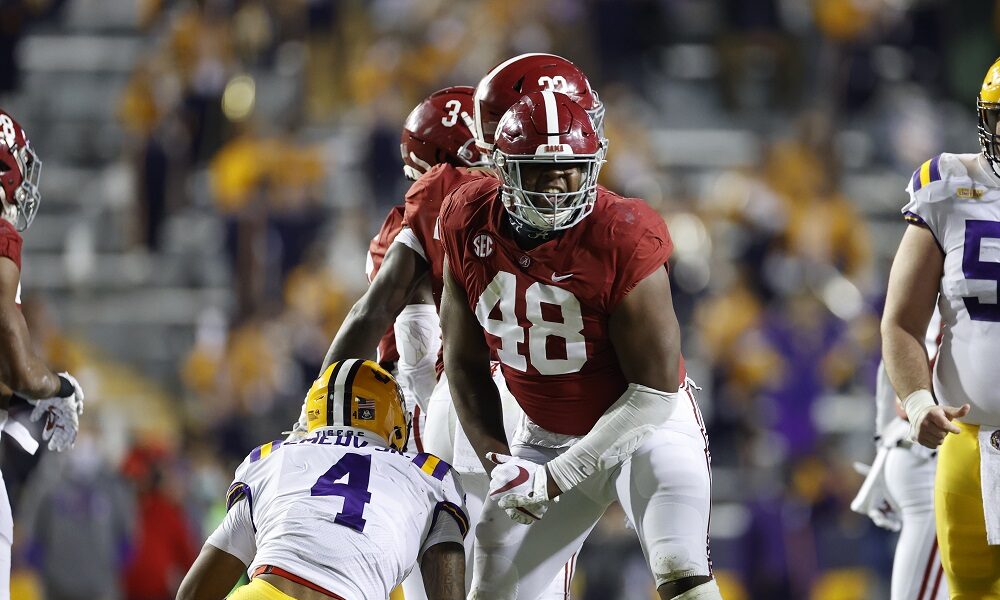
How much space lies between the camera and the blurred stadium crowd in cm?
797

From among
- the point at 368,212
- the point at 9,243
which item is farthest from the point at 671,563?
the point at 368,212

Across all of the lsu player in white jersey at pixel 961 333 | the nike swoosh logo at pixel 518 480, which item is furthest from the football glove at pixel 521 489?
the lsu player in white jersey at pixel 961 333

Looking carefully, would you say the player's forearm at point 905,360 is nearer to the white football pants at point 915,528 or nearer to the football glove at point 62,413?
the white football pants at point 915,528

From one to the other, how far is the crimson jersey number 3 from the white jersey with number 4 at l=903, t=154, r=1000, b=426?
2.93ft

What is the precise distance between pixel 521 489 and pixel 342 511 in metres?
0.42

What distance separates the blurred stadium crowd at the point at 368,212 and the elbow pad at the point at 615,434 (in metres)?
4.52

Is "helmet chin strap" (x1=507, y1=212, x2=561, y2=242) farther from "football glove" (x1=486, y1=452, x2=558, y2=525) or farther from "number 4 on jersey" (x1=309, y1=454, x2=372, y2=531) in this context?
"number 4 on jersey" (x1=309, y1=454, x2=372, y2=531)

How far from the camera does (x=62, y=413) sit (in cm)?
416

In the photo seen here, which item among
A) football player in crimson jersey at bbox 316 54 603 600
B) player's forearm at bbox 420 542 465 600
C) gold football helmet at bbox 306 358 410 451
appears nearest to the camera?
player's forearm at bbox 420 542 465 600

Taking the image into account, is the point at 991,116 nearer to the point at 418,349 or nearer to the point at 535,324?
the point at 535,324

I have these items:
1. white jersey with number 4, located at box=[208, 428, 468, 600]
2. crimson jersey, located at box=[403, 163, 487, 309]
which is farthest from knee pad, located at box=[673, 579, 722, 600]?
crimson jersey, located at box=[403, 163, 487, 309]

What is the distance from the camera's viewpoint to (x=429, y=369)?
4.45 meters

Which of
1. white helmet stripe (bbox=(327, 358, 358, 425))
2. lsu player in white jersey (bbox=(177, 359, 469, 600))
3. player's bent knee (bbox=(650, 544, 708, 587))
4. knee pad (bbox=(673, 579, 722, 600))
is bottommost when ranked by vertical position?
knee pad (bbox=(673, 579, 722, 600))

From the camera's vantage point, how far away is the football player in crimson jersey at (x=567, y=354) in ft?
10.5
